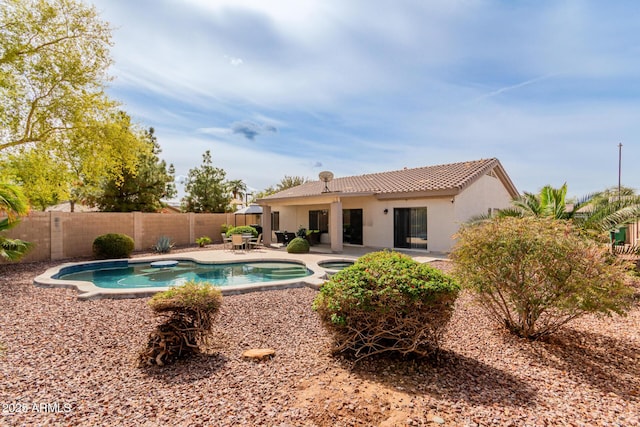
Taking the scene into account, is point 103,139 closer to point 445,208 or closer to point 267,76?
point 267,76

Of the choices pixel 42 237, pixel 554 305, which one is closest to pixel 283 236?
pixel 42 237

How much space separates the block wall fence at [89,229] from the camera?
14969mm

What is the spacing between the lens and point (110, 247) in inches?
623

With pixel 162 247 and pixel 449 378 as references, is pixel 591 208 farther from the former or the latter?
pixel 162 247

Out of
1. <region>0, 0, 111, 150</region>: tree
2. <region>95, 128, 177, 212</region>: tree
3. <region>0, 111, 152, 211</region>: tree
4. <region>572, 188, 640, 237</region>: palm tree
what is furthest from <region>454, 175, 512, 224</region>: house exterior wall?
<region>95, 128, 177, 212</region>: tree

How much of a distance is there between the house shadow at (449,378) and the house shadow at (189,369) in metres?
1.74

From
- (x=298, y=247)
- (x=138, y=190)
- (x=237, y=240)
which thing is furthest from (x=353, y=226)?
(x=138, y=190)

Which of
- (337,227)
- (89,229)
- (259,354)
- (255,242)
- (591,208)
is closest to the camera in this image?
(259,354)

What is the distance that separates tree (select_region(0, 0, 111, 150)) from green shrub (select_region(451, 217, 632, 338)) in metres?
18.4

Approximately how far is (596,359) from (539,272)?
4.75ft

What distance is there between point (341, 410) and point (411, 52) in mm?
12288

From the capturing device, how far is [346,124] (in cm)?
2136

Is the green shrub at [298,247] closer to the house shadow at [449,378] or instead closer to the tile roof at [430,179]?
the tile roof at [430,179]

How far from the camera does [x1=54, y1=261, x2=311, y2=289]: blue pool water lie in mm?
11727
